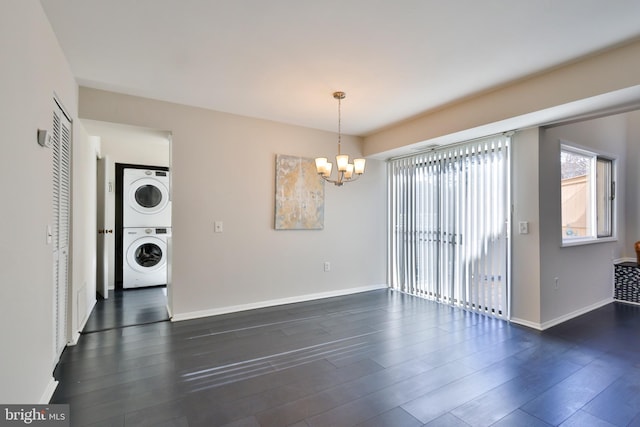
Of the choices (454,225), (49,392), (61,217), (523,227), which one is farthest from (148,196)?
(523,227)

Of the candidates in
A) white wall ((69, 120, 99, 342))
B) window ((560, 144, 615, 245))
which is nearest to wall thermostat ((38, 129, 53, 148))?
white wall ((69, 120, 99, 342))

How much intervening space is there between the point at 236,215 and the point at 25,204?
2.35 metres

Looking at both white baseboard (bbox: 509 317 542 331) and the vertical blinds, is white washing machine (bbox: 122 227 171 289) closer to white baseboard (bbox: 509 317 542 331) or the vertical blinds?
the vertical blinds

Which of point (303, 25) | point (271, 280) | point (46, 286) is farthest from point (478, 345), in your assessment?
point (46, 286)

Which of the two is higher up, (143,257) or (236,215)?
(236,215)

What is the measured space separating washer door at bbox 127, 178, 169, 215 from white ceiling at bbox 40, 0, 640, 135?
7.72 ft

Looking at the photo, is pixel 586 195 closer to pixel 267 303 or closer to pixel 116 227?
pixel 267 303

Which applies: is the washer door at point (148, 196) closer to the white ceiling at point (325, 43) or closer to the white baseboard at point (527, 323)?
the white ceiling at point (325, 43)

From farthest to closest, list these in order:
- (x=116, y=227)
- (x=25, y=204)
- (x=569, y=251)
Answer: (x=116, y=227) < (x=569, y=251) < (x=25, y=204)

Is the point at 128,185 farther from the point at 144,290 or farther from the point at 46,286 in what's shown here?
the point at 46,286

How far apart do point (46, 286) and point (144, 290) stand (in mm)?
3284

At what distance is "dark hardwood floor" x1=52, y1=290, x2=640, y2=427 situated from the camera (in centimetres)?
Answer: 186

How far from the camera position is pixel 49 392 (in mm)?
2000

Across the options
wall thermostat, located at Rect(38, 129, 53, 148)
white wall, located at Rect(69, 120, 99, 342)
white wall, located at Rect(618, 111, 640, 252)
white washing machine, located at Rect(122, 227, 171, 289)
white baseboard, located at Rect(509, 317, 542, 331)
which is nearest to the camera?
wall thermostat, located at Rect(38, 129, 53, 148)
